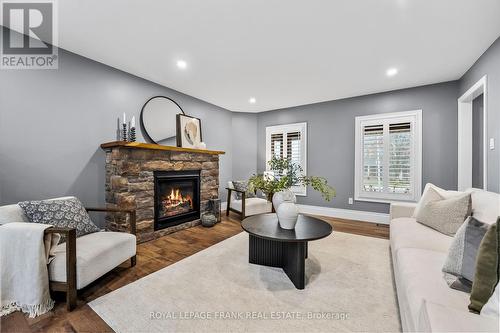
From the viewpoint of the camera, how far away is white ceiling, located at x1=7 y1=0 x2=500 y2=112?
6.62ft

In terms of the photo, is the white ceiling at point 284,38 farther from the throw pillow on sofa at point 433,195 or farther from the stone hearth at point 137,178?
the throw pillow on sofa at point 433,195

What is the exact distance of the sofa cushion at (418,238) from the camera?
6.10 ft

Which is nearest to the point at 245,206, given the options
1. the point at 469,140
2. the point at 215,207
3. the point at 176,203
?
the point at 215,207

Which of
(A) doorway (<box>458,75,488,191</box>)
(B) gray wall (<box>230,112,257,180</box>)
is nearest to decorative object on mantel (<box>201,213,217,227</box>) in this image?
(B) gray wall (<box>230,112,257,180</box>)

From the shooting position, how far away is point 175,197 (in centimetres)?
382

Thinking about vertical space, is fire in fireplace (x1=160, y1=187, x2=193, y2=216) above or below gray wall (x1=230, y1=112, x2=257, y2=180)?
below

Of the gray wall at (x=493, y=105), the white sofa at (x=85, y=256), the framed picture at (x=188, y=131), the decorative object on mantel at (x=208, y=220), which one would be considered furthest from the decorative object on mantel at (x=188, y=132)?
the gray wall at (x=493, y=105)

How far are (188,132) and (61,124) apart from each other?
6.19 feet

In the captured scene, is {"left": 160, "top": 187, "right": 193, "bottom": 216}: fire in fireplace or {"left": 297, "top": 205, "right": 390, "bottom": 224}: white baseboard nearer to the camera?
{"left": 160, "top": 187, "right": 193, "bottom": 216}: fire in fireplace

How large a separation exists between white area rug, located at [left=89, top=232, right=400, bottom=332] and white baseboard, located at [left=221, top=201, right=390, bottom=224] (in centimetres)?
182

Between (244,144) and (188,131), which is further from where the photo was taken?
(244,144)

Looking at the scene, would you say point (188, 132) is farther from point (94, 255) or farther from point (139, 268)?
point (94, 255)

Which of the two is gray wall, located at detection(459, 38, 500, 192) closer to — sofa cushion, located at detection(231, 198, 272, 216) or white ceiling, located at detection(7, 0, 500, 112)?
white ceiling, located at detection(7, 0, 500, 112)

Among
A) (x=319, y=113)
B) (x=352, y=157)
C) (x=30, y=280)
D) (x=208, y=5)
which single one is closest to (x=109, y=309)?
(x=30, y=280)
